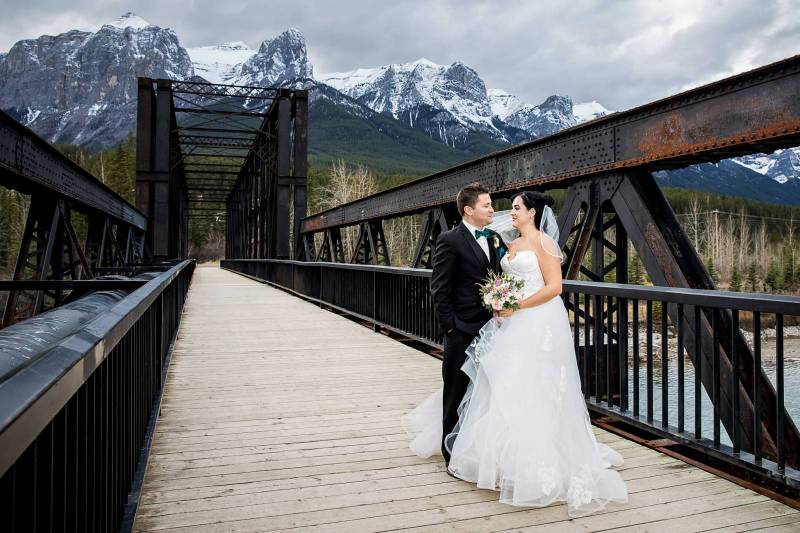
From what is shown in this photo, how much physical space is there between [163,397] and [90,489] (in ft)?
12.6

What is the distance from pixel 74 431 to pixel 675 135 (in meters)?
4.67

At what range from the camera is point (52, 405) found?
4.31ft

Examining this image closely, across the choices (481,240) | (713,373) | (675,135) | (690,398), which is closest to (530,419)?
(481,240)

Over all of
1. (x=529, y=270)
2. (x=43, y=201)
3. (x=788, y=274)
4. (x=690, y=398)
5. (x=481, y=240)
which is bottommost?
(x=690, y=398)

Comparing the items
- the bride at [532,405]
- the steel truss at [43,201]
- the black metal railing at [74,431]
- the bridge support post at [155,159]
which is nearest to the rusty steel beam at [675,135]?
the bride at [532,405]

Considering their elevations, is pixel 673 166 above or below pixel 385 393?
above

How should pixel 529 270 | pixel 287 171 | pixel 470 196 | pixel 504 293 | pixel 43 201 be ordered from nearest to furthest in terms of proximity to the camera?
pixel 504 293
pixel 529 270
pixel 470 196
pixel 43 201
pixel 287 171

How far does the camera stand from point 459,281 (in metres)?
3.79

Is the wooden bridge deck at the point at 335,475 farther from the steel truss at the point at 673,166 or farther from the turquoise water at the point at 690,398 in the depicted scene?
the turquoise water at the point at 690,398

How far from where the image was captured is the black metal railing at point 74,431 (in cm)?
116

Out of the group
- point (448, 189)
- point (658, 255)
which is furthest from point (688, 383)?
point (658, 255)

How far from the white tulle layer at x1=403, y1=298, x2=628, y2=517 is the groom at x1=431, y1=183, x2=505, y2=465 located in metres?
0.12

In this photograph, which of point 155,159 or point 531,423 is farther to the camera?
point 155,159

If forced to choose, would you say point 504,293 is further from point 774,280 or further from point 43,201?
point 774,280
